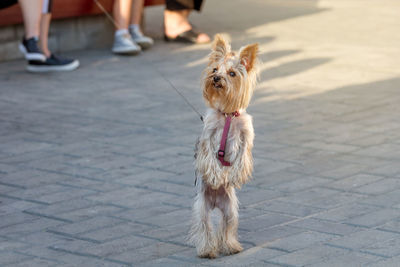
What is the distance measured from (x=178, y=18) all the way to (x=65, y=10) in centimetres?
166

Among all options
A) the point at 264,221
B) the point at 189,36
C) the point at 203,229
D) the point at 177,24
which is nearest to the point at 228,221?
the point at 203,229

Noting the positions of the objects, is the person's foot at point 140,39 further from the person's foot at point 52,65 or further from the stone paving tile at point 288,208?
the stone paving tile at point 288,208

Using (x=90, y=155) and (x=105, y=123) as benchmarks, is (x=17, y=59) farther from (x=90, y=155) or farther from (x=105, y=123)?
(x=90, y=155)

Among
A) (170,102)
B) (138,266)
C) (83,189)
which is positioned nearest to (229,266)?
(138,266)

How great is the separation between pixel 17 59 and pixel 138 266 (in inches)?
228

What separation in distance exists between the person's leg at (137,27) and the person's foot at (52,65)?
1.24m

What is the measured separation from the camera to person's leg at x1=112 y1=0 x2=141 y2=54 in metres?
9.38

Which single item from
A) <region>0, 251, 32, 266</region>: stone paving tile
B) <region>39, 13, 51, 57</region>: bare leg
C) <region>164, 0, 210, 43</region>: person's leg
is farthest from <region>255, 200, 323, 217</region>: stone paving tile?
<region>164, 0, 210, 43</region>: person's leg

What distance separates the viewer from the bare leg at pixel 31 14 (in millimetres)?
8359

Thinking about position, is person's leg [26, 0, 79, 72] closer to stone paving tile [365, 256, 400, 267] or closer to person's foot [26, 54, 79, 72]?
person's foot [26, 54, 79, 72]

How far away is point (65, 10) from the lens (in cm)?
934

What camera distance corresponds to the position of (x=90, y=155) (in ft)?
19.9

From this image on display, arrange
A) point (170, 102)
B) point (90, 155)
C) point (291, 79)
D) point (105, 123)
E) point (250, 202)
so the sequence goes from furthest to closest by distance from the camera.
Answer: point (291, 79) < point (170, 102) < point (105, 123) < point (90, 155) < point (250, 202)

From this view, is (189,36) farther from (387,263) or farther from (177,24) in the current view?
(387,263)
